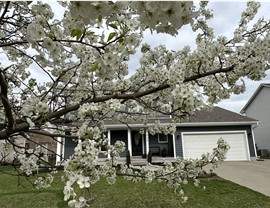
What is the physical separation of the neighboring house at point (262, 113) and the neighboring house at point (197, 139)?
540 centimetres

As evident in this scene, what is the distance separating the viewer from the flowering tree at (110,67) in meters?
1.21

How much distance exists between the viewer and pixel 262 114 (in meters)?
20.6

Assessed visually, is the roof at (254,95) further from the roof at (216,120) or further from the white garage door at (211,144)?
the white garage door at (211,144)

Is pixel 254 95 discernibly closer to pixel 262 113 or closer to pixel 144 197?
pixel 262 113

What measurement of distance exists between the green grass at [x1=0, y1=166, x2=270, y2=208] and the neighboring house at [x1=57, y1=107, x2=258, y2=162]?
6678 millimetres

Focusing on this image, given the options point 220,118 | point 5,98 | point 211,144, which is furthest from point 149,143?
point 5,98

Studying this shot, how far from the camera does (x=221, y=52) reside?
2607 millimetres

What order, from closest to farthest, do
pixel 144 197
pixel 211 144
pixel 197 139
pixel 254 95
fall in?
pixel 144 197 < pixel 211 144 < pixel 197 139 < pixel 254 95

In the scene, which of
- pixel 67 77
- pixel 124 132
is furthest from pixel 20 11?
pixel 124 132

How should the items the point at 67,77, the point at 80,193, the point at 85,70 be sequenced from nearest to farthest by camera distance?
the point at 80,193 → the point at 85,70 → the point at 67,77

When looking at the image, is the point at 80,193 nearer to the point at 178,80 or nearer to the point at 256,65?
the point at 178,80

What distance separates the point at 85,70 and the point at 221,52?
1.56 m

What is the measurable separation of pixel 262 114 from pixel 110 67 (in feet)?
72.5

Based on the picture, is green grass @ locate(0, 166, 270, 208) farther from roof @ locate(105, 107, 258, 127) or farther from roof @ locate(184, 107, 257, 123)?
roof @ locate(184, 107, 257, 123)
